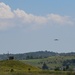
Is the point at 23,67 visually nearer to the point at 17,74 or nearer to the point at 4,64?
the point at 4,64

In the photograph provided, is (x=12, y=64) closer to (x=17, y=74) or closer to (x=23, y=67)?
(x=23, y=67)

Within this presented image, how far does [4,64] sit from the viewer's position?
5310 inches

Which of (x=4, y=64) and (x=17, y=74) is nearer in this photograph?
(x=17, y=74)

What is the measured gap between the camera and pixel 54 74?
9681 cm

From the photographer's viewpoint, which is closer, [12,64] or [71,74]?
[71,74]

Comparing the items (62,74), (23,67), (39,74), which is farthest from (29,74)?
(23,67)

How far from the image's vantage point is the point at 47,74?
315 feet

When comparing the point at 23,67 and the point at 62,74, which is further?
the point at 23,67

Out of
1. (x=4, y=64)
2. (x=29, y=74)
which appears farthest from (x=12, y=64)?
(x=29, y=74)

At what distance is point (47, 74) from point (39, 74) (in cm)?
214

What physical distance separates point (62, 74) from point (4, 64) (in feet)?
143

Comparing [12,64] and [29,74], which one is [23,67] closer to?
[12,64]

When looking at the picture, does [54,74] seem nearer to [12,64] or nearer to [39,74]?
[39,74]

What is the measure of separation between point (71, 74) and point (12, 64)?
45.2 m
